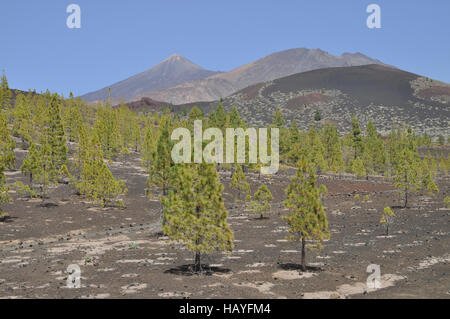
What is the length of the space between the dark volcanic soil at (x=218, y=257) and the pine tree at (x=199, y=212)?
6.64 feet

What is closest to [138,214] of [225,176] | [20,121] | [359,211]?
[359,211]

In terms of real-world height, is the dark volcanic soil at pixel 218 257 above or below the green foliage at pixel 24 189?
below

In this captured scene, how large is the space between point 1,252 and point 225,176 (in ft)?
177

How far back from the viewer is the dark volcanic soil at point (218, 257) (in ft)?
60.7

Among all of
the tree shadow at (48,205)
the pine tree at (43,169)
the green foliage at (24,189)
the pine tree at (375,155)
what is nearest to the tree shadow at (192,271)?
the pine tree at (43,169)

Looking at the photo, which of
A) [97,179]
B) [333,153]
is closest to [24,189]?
[97,179]

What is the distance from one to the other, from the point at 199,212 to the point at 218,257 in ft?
23.3

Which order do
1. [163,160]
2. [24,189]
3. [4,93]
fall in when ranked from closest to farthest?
[163,160], [24,189], [4,93]

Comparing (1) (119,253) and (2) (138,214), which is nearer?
(1) (119,253)

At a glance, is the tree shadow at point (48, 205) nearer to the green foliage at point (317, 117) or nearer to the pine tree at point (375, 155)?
the pine tree at point (375, 155)

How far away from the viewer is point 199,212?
70.3ft

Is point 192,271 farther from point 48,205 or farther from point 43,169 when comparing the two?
point 48,205
